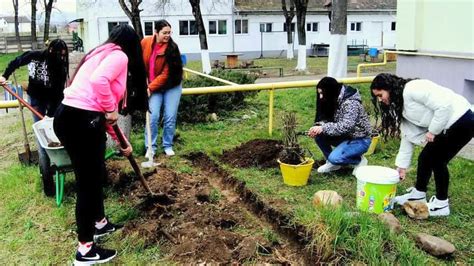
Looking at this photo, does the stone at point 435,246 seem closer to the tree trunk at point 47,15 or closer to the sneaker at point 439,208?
the sneaker at point 439,208

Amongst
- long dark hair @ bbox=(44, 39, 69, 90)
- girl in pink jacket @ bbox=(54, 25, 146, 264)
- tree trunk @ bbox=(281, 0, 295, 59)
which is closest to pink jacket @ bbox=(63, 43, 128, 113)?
girl in pink jacket @ bbox=(54, 25, 146, 264)

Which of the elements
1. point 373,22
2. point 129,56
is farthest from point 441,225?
point 373,22

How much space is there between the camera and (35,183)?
188 inches

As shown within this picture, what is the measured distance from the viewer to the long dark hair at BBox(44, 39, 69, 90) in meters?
4.56

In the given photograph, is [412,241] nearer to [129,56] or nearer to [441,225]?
[441,225]

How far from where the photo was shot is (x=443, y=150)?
12.0 feet

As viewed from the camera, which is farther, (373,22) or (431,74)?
(373,22)

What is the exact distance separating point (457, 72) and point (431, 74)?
638 millimetres

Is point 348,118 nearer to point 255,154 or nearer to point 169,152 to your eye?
point 255,154

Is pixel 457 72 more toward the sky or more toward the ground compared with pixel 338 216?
more toward the sky

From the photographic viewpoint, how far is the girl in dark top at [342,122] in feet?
14.7

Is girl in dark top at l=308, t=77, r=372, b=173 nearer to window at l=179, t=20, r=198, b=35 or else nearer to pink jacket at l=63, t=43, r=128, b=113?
pink jacket at l=63, t=43, r=128, b=113

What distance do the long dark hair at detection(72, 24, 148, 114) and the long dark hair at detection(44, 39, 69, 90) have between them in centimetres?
149

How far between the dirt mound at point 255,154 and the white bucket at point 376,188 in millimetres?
1435
